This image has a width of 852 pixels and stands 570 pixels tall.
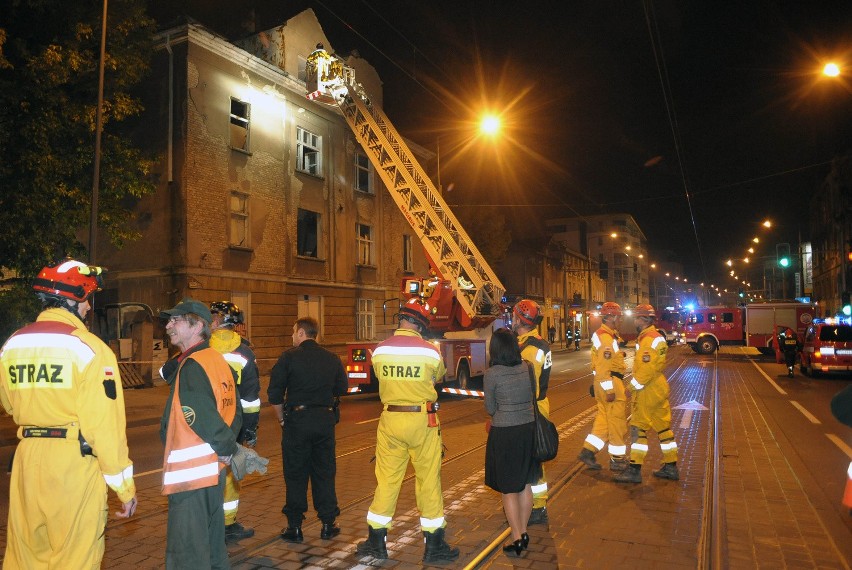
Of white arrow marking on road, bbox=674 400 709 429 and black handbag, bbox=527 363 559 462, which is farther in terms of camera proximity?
white arrow marking on road, bbox=674 400 709 429

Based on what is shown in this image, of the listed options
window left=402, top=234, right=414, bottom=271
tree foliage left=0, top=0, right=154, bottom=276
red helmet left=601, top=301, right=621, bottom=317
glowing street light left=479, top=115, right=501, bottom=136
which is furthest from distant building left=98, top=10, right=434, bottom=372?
red helmet left=601, top=301, right=621, bottom=317

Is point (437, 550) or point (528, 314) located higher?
point (528, 314)

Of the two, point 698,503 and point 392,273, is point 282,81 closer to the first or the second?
point 392,273

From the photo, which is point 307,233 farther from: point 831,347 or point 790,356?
point 831,347

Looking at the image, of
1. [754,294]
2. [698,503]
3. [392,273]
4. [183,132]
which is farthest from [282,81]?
[754,294]

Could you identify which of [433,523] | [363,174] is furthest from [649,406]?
[363,174]

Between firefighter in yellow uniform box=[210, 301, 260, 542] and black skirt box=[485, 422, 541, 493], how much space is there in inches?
79.3

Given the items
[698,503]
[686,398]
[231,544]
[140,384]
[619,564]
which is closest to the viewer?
[619,564]

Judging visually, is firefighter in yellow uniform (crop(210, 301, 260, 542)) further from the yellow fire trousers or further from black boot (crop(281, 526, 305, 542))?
the yellow fire trousers

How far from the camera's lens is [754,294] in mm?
108875

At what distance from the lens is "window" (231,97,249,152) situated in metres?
21.9

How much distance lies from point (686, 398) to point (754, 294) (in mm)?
107046

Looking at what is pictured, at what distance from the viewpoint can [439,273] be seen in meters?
17.6

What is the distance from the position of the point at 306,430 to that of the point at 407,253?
26.3 metres
